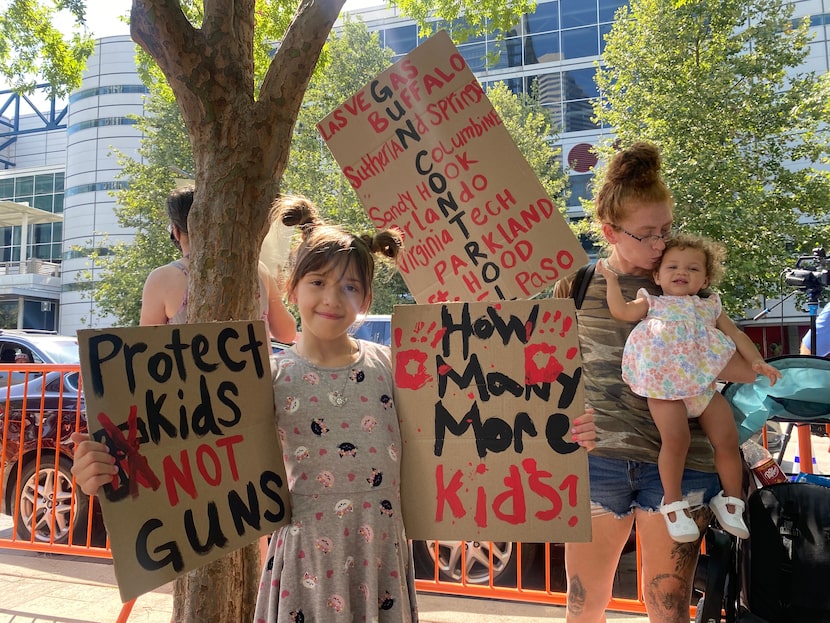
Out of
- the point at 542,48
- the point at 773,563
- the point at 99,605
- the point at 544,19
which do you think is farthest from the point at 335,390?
the point at 544,19

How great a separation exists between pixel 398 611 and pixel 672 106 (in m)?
15.4

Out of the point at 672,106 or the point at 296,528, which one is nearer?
the point at 296,528

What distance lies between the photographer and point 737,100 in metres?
14.6

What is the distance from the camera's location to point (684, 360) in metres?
2.10

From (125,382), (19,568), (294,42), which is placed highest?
(294,42)

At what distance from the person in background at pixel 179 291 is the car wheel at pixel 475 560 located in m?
1.89

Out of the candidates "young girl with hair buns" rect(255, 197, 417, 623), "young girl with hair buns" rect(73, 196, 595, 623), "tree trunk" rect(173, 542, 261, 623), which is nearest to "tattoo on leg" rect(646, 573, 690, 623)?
"young girl with hair buns" rect(73, 196, 595, 623)

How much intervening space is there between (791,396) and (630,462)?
0.81 metres

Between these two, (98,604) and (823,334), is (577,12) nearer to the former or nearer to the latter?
(823,334)

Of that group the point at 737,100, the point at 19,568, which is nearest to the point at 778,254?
the point at 737,100

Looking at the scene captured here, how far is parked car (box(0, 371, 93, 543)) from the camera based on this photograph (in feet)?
15.7

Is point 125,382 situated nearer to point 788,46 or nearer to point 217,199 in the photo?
point 217,199

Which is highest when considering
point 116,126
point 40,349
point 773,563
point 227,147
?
point 116,126

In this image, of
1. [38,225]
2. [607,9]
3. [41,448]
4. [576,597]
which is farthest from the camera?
[38,225]
